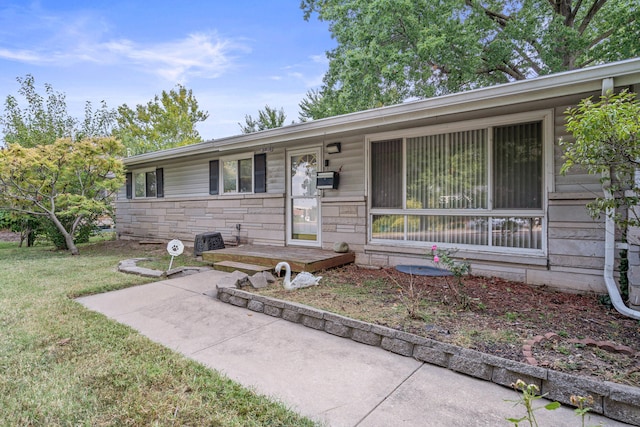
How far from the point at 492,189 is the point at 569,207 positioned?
91 cm

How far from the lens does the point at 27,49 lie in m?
10.9

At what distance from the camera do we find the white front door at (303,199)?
251 inches

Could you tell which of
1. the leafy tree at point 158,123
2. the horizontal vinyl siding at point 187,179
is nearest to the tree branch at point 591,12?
the horizontal vinyl siding at point 187,179

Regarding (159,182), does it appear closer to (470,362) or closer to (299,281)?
(299,281)

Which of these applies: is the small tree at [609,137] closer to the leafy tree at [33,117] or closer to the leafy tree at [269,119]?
the leafy tree at [33,117]

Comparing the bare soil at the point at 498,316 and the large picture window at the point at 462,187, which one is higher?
the large picture window at the point at 462,187

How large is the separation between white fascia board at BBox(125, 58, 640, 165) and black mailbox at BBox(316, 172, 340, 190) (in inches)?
27.8

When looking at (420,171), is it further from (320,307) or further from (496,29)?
(496,29)

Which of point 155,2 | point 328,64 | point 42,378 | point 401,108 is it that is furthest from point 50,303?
point 328,64

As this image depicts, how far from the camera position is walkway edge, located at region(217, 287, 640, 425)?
183cm

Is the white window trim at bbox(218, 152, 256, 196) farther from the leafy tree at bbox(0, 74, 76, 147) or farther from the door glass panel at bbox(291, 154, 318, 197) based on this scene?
the leafy tree at bbox(0, 74, 76, 147)

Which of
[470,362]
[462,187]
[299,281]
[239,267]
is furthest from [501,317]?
[239,267]

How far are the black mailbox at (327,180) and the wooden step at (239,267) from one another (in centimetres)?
183

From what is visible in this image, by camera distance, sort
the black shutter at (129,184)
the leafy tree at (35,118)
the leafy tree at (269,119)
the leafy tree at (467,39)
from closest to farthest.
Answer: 1. the leafy tree at (467,39)
2. the black shutter at (129,184)
3. the leafy tree at (35,118)
4. the leafy tree at (269,119)
